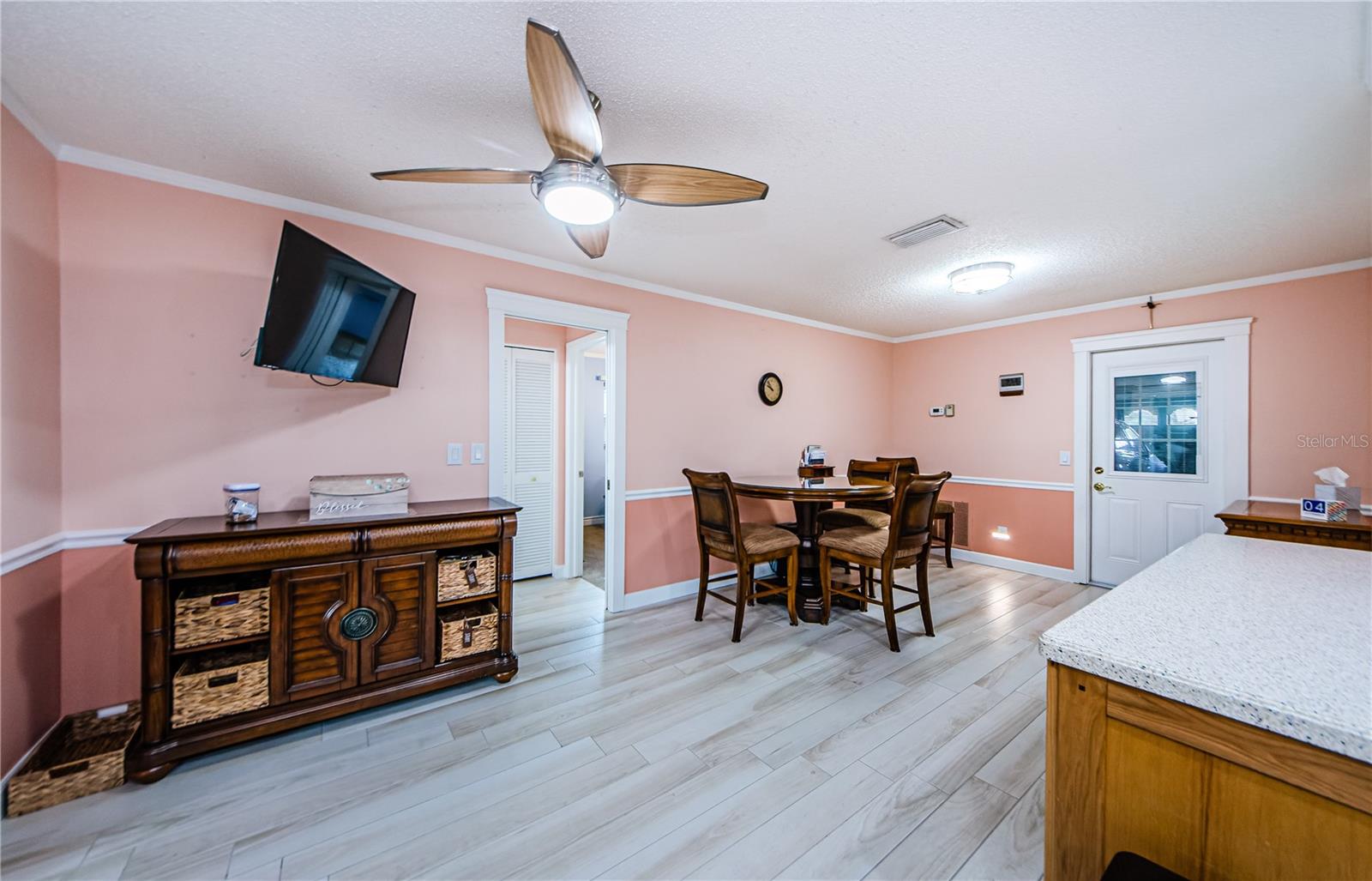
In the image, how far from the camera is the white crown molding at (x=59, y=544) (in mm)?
1723

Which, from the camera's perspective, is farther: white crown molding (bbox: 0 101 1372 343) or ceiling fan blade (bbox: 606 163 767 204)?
white crown molding (bbox: 0 101 1372 343)

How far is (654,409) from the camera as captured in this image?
3.77 meters

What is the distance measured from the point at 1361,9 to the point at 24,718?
473 centimetres

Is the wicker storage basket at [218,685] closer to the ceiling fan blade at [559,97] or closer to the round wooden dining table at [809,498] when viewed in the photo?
the ceiling fan blade at [559,97]

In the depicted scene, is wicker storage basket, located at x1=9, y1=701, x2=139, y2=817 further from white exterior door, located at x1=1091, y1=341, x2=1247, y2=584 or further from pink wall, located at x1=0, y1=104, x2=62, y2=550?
white exterior door, located at x1=1091, y1=341, x2=1247, y2=584

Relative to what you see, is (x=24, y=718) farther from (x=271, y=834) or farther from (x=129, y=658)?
(x=271, y=834)

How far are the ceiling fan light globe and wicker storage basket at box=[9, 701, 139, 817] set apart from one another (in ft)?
8.27

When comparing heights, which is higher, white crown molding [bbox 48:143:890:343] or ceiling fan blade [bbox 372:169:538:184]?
white crown molding [bbox 48:143:890:343]

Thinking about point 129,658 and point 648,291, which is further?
point 648,291

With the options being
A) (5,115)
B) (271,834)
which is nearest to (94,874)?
(271,834)

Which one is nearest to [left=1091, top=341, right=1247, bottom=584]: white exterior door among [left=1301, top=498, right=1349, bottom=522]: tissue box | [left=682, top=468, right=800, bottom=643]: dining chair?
[left=1301, top=498, right=1349, bottom=522]: tissue box

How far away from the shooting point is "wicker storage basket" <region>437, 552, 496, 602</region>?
7.88ft
